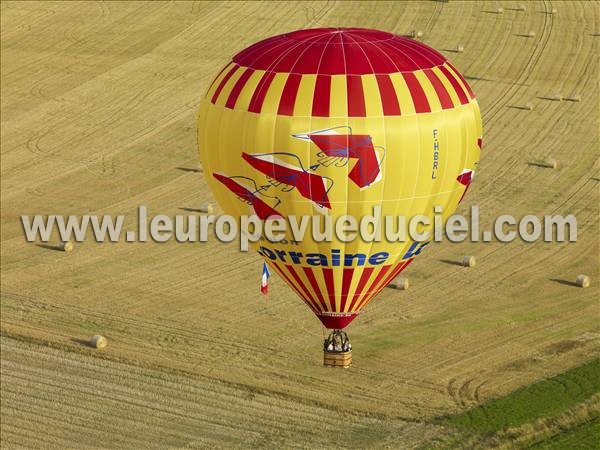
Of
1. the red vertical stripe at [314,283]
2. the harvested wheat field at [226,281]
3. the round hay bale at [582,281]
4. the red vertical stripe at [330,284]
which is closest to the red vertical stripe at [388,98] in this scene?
the red vertical stripe at [330,284]

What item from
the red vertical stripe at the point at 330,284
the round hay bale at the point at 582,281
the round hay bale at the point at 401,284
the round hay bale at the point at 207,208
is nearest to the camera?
the red vertical stripe at the point at 330,284

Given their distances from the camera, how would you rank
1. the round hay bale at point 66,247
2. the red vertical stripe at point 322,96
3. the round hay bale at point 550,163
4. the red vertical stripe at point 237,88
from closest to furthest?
the red vertical stripe at point 322,96 < the red vertical stripe at point 237,88 < the round hay bale at point 66,247 < the round hay bale at point 550,163

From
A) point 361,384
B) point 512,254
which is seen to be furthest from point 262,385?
point 512,254

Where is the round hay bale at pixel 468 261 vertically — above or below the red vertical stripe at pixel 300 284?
below

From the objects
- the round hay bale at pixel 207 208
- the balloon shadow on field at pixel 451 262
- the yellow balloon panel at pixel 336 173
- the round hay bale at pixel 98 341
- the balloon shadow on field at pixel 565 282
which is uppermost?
the yellow balloon panel at pixel 336 173

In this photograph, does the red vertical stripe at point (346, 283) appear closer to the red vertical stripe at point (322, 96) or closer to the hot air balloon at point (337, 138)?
the hot air balloon at point (337, 138)

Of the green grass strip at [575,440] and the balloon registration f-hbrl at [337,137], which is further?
the green grass strip at [575,440]
